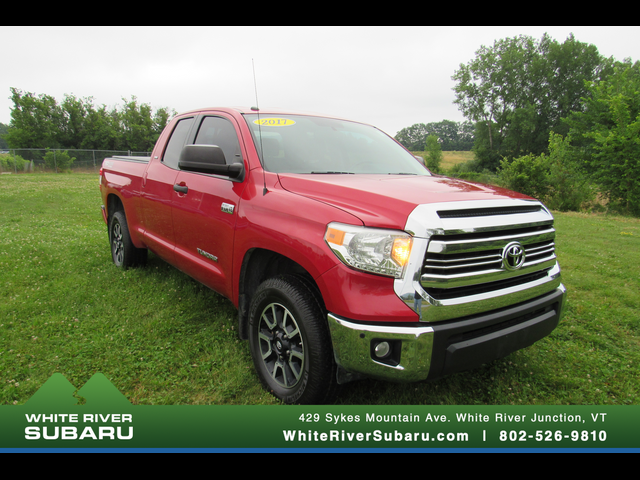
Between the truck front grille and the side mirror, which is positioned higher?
the side mirror

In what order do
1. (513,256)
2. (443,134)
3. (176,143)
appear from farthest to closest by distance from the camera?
(443,134)
(176,143)
(513,256)

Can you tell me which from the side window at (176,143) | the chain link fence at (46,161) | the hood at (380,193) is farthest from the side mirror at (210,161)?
the chain link fence at (46,161)

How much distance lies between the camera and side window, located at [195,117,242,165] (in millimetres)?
3221

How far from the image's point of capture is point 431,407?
7.85ft

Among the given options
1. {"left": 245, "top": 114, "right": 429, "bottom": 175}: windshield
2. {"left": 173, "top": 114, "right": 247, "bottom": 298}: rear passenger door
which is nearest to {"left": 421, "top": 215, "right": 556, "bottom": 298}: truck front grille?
{"left": 245, "top": 114, "right": 429, "bottom": 175}: windshield

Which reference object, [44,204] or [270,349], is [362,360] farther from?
[44,204]

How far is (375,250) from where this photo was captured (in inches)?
78.7

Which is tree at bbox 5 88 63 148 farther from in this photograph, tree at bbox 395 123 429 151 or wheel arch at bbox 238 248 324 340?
tree at bbox 395 123 429 151

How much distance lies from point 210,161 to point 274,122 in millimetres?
766

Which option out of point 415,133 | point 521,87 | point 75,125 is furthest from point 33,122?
point 415,133

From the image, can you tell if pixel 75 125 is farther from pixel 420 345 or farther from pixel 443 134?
pixel 443 134

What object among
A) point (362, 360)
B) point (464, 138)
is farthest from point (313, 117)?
point (464, 138)

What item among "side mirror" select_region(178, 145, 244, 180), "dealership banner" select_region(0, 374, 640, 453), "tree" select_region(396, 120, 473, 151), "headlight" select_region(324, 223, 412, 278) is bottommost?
"dealership banner" select_region(0, 374, 640, 453)

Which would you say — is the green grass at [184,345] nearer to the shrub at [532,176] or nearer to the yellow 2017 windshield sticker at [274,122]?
the yellow 2017 windshield sticker at [274,122]
